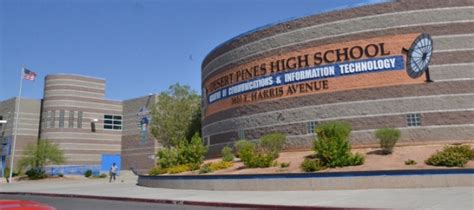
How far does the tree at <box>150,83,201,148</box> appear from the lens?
4684 cm

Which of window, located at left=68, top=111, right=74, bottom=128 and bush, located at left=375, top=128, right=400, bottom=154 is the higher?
window, located at left=68, top=111, right=74, bottom=128

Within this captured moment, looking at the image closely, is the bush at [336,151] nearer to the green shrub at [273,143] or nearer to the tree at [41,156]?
the green shrub at [273,143]

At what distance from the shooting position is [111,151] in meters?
65.9

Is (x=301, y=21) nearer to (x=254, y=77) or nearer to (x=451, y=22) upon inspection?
(x=254, y=77)

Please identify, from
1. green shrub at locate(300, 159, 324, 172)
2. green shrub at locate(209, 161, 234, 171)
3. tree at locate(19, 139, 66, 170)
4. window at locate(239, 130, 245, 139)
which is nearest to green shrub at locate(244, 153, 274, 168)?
green shrub at locate(209, 161, 234, 171)

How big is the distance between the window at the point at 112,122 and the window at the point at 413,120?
49347 mm

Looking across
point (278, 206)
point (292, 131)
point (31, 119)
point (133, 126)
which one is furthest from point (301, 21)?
point (31, 119)

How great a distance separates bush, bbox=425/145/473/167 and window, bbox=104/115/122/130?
5361 cm

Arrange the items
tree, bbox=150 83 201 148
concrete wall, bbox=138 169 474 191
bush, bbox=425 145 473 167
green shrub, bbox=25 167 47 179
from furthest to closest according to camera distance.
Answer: green shrub, bbox=25 167 47 179 < tree, bbox=150 83 201 148 < bush, bbox=425 145 473 167 < concrete wall, bbox=138 169 474 191

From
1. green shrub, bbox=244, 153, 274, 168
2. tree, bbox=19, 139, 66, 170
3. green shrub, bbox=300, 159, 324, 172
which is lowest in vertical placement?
green shrub, bbox=300, 159, 324, 172

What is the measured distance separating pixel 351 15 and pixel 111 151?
153 feet

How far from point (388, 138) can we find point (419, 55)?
6.39m

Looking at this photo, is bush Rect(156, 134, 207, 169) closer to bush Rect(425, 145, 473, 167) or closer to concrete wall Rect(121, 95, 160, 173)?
bush Rect(425, 145, 473, 167)

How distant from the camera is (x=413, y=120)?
91.0 ft
